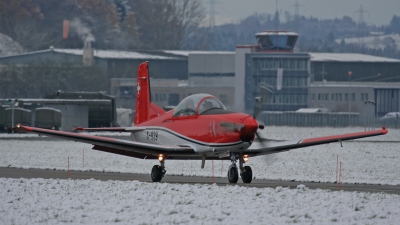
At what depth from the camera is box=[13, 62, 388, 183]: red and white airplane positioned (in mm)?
21922

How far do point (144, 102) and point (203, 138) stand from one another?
515cm

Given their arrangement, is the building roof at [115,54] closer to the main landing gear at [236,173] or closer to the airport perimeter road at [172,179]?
the airport perimeter road at [172,179]

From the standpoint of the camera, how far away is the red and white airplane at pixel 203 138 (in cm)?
2192

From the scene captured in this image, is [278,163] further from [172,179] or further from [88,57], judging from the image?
[88,57]

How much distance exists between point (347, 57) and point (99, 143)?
11848 centimetres

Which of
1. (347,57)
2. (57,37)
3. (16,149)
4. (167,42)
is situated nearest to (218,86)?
(347,57)

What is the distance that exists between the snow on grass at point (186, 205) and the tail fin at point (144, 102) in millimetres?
6371

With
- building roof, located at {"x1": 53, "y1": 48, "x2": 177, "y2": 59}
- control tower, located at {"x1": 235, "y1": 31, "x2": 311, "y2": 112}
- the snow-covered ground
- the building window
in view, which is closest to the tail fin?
the snow-covered ground

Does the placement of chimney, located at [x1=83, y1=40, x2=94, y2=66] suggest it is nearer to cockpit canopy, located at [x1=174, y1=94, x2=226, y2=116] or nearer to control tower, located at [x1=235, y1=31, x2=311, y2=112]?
control tower, located at [x1=235, y1=31, x2=311, y2=112]

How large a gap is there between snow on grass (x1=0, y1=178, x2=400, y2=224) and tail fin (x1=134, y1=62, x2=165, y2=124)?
6.37 m

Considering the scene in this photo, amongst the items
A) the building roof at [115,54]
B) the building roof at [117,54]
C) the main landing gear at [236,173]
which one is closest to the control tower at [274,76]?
the building roof at [117,54]

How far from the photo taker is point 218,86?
11900cm

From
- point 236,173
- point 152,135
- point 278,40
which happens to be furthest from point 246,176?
point 278,40

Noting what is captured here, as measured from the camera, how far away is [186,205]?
17094mm
